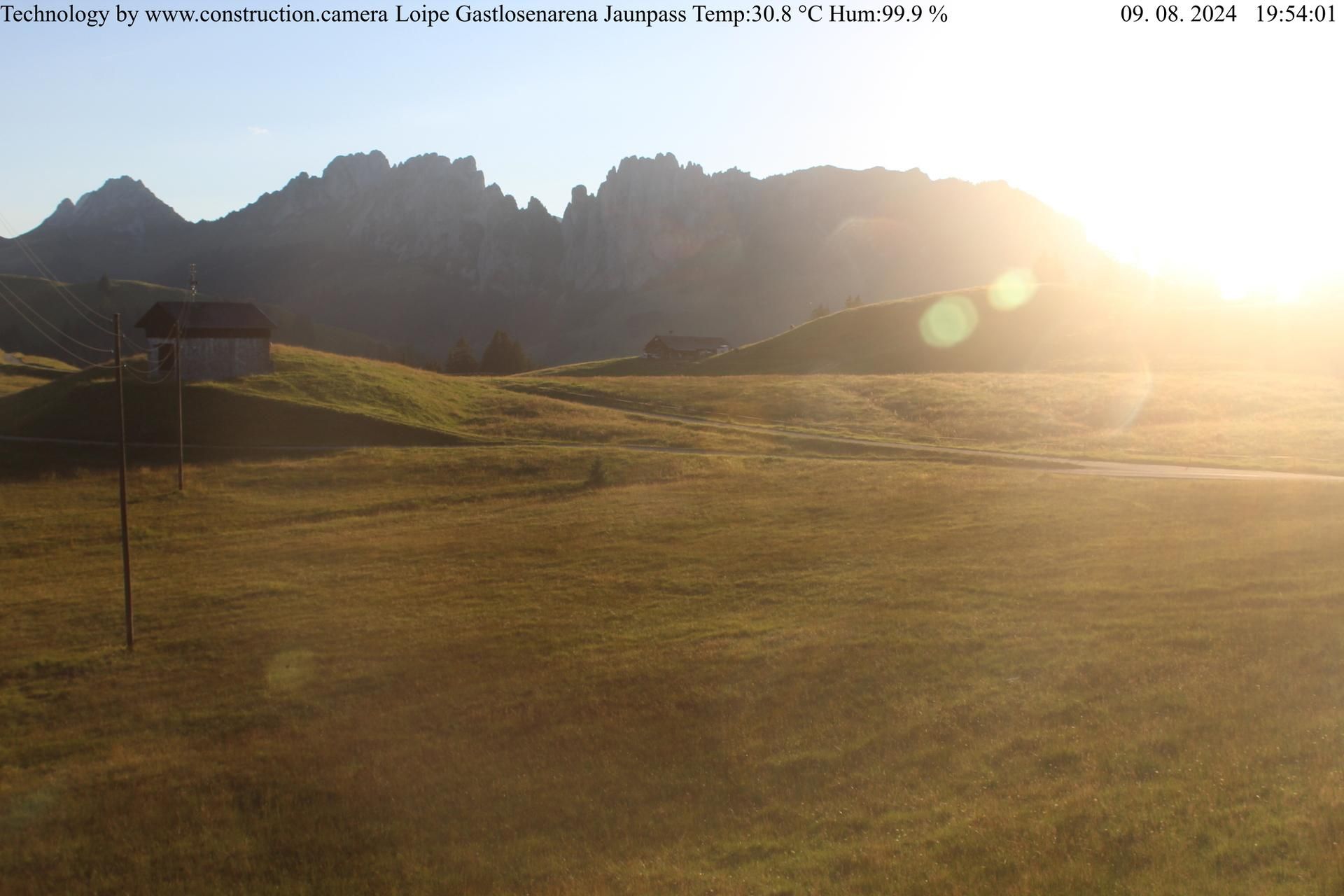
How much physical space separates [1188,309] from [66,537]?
138 meters

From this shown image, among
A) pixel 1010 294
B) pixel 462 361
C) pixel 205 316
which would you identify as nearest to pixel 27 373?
pixel 205 316

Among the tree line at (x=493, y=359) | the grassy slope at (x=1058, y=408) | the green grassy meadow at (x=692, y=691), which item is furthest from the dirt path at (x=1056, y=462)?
the tree line at (x=493, y=359)

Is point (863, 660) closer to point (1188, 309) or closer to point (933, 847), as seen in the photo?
point (933, 847)

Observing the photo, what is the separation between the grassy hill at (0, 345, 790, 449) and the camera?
7219cm

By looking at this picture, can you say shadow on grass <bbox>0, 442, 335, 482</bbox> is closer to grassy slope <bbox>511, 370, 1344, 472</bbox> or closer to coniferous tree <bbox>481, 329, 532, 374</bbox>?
grassy slope <bbox>511, 370, 1344, 472</bbox>

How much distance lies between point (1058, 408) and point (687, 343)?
9100 cm

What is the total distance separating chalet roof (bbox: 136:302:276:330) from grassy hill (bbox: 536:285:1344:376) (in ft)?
186

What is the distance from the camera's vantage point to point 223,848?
54.6 feet

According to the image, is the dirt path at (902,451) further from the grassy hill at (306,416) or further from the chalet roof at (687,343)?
the chalet roof at (687,343)

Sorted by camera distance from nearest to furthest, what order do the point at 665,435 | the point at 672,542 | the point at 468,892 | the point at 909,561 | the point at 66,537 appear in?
the point at 468,892
the point at 909,561
the point at 672,542
the point at 66,537
the point at 665,435

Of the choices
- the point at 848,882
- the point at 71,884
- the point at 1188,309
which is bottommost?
the point at 71,884

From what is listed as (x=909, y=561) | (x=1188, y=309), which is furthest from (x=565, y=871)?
(x=1188, y=309)

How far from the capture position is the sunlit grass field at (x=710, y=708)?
14.7 meters

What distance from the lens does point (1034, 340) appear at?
130375 mm
